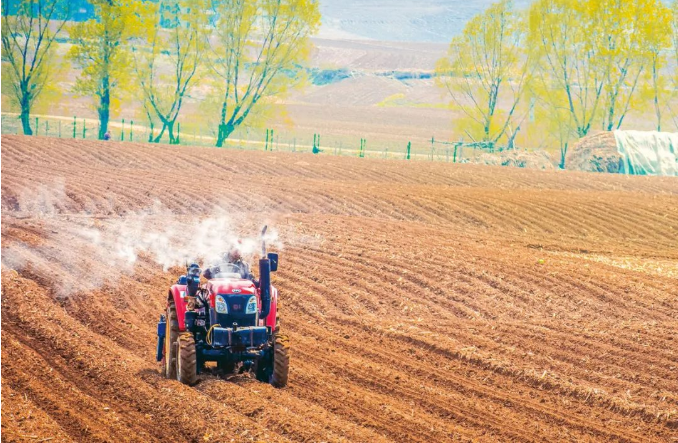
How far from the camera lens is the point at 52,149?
3772 centimetres

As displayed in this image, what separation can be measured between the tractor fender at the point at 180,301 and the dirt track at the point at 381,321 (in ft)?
2.63

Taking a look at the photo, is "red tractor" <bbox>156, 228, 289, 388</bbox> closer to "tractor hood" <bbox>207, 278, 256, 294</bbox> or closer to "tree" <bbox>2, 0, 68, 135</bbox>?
"tractor hood" <bbox>207, 278, 256, 294</bbox>

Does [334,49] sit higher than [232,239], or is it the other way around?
[334,49]

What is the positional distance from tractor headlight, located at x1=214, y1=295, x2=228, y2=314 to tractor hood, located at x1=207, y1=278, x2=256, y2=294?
9 cm

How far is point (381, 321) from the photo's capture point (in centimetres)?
1525

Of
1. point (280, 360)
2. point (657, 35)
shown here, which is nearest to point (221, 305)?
point (280, 360)

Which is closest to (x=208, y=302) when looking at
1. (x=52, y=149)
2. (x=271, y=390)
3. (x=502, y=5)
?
(x=271, y=390)

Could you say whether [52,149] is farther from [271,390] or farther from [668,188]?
[271,390]

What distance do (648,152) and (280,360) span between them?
42957mm

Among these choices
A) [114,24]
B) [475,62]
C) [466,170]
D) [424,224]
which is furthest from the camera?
[475,62]

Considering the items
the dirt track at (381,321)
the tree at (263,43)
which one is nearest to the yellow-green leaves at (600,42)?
the tree at (263,43)

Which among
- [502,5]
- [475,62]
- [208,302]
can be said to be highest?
[502,5]

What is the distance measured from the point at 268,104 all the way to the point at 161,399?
45324 mm

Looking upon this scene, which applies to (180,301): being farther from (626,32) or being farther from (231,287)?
(626,32)
